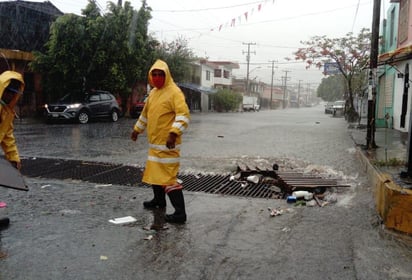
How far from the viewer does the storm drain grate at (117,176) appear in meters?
6.23

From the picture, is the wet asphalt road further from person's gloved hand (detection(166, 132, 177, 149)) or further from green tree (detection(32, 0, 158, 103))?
green tree (detection(32, 0, 158, 103))

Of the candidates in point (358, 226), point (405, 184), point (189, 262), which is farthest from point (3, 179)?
point (405, 184)

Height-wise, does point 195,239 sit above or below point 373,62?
below

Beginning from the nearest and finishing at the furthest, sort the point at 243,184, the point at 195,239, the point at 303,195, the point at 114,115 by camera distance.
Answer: the point at 195,239
the point at 303,195
the point at 243,184
the point at 114,115

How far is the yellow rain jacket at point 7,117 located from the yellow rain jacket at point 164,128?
142cm

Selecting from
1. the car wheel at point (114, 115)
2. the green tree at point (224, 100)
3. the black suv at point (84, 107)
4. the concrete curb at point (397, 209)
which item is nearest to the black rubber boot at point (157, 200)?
the concrete curb at point (397, 209)

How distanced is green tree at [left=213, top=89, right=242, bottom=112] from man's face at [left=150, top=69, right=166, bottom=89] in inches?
1653

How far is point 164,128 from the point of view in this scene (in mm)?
4605

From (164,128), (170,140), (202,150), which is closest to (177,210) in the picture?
(170,140)

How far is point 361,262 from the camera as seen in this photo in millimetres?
3516

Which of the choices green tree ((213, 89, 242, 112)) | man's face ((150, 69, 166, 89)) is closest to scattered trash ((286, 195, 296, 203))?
man's face ((150, 69, 166, 89))

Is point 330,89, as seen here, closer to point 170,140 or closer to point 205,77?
point 205,77

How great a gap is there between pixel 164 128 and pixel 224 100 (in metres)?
42.2

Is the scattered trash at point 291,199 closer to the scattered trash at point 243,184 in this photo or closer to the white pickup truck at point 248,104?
the scattered trash at point 243,184
